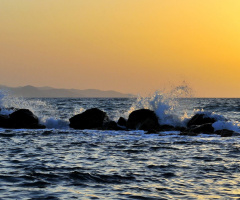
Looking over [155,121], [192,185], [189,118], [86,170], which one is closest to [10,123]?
[155,121]

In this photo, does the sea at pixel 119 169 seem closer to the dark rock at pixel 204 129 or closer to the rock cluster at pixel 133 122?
the dark rock at pixel 204 129

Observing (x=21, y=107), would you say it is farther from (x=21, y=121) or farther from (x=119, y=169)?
(x=119, y=169)

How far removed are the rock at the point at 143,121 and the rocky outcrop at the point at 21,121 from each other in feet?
18.5

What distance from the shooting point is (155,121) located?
25172mm

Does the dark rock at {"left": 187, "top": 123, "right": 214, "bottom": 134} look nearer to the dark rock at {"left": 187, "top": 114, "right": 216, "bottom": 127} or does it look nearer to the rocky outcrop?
the dark rock at {"left": 187, "top": 114, "right": 216, "bottom": 127}

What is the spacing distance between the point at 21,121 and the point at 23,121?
4.9 inches

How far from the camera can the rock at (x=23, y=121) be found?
24812 mm

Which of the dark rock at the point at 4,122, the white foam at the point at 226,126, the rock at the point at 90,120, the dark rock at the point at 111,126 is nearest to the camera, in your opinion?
the white foam at the point at 226,126

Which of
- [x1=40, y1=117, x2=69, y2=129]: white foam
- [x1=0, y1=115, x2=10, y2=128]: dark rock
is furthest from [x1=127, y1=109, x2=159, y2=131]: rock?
[x1=0, y1=115, x2=10, y2=128]: dark rock

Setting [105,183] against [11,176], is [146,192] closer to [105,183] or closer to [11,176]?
[105,183]

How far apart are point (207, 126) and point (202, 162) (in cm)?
1081

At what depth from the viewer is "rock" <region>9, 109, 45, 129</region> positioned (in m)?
24.8

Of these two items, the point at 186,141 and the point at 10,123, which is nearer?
the point at 186,141

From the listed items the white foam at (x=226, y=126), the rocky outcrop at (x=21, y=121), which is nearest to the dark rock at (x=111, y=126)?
the rocky outcrop at (x=21, y=121)
